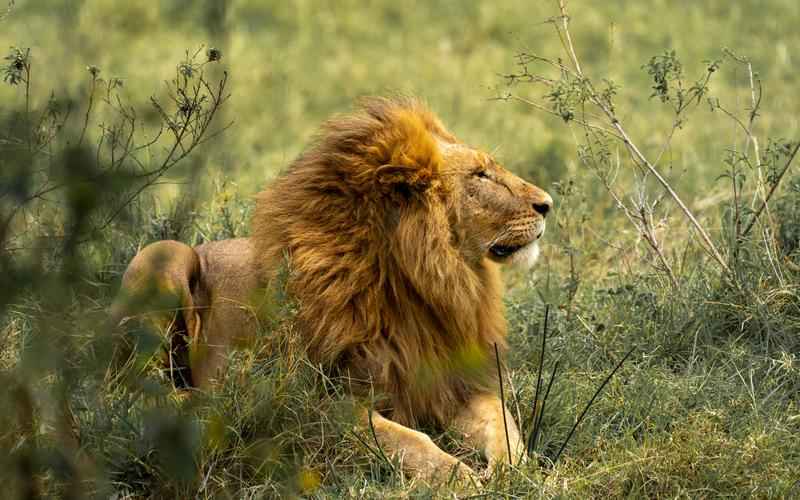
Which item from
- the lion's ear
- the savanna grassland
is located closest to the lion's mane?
the lion's ear

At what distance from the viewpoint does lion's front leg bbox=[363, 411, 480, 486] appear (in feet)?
11.5

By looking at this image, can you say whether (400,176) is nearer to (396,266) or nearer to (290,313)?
(396,266)

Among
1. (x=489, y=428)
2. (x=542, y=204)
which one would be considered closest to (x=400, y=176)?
(x=542, y=204)

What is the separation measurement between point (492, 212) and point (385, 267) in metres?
0.41

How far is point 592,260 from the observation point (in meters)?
5.89

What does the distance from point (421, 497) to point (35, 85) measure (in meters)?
1.86

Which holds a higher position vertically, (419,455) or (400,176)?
(400,176)

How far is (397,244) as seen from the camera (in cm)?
391

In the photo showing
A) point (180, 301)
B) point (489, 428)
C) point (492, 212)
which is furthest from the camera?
point (492, 212)

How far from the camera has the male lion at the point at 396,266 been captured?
150 inches

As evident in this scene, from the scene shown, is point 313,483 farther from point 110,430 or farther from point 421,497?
point 110,430

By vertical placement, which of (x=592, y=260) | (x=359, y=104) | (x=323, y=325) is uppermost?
(x=359, y=104)

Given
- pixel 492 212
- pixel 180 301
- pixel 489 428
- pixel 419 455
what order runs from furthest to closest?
pixel 492 212 < pixel 489 428 < pixel 419 455 < pixel 180 301

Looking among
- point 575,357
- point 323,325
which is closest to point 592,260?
point 575,357
